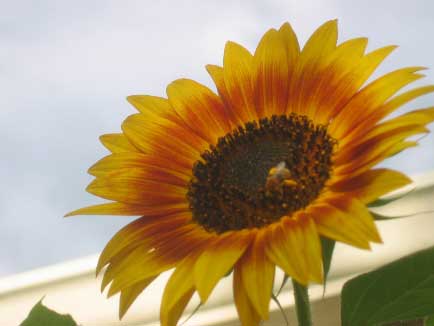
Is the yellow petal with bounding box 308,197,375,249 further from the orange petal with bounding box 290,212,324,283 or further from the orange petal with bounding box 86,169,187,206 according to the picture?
the orange petal with bounding box 86,169,187,206

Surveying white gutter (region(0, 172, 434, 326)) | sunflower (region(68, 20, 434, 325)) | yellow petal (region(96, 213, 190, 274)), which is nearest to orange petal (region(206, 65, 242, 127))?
sunflower (region(68, 20, 434, 325))

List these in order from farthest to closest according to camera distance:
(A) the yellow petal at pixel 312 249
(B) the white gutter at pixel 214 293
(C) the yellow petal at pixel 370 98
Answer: (B) the white gutter at pixel 214 293 → (C) the yellow petal at pixel 370 98 → (A) the yellow petal at pixel 312 249

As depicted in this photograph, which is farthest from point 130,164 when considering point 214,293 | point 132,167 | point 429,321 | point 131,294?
point 214,293

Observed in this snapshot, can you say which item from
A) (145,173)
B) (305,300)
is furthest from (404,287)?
(145,173)

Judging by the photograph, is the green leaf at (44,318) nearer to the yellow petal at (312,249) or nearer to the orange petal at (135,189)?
the orange petal at (135,189)

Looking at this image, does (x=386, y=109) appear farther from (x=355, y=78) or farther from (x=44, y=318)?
(x=44, y=318)

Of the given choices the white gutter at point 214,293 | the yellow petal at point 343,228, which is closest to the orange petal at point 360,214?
the yellow petal at point 343,228
